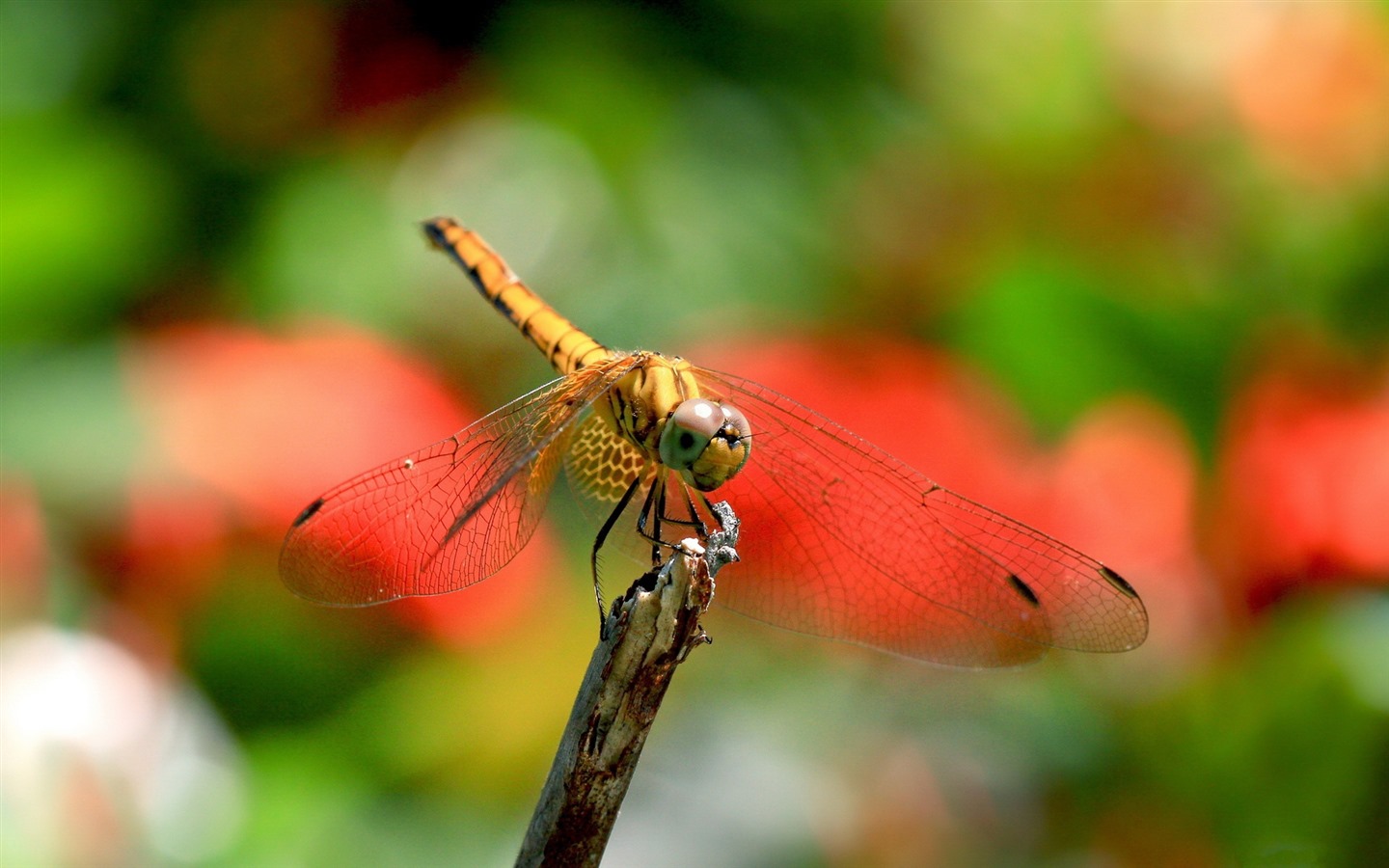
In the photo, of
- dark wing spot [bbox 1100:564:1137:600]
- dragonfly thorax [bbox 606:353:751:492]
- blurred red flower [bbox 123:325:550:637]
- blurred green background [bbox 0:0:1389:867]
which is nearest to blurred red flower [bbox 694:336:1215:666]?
blurred green background [bbox 0:0:1389:867]

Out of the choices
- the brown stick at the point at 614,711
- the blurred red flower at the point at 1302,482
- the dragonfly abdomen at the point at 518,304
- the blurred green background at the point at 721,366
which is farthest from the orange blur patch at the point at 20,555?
the blurred red flower at the point at 1302,482

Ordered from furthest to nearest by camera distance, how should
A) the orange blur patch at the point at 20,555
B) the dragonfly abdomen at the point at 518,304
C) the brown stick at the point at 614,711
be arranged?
the orange blur patch at the point at 20,555 < the dragonfly abdomen at the point at 518,304 < the brown stick at the point at 614,711

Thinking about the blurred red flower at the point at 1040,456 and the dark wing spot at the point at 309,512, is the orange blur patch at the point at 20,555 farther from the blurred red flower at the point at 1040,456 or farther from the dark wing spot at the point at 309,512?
Answer: the blurred red flower at the point at 1040,456

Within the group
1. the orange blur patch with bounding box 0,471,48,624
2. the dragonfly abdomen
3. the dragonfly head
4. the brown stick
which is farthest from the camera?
the orange blur patch with bounding box 0,471,48,624

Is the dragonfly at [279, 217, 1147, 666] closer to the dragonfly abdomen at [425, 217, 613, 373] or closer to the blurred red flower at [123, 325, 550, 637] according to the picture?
the dragonfly abdomen at [425, 217, 613, 373]

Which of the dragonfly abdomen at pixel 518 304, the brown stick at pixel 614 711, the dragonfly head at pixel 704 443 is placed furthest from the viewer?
the dragonfly abdomen at pixel 518 304

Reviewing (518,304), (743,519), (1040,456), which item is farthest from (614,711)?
(1040,456)

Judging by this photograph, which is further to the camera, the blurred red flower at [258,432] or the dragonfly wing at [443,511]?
the blurred red flower at [258,432]
